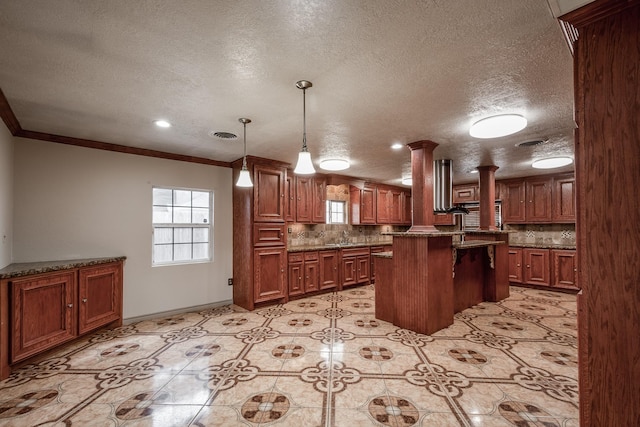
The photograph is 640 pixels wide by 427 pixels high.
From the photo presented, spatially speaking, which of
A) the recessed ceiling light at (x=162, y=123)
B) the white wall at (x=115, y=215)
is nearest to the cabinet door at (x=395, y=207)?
the white wall at (x=115, y=215)

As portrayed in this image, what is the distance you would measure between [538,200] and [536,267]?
1.35 meters

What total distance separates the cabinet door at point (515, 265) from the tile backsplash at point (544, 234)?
0.45 m

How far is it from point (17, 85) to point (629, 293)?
376cm

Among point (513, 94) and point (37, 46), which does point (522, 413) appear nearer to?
point (513, 94)

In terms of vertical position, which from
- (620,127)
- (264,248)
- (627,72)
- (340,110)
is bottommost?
(264,248)

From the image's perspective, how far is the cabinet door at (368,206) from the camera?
20.4 feet

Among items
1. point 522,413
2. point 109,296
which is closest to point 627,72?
point 522,413

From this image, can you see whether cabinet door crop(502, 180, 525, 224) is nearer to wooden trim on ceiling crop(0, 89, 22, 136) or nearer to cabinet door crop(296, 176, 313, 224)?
cabinet door crop(296, 176, 313, 224)

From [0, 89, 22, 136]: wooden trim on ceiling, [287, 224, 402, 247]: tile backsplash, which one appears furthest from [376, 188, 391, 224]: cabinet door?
[0, 89, 22, 136]: wooden trim on ceiling

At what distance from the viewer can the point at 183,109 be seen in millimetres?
2465

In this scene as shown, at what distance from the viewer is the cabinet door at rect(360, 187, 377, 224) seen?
6.23m

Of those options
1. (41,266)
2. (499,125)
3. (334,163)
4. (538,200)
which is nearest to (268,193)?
(334,163)

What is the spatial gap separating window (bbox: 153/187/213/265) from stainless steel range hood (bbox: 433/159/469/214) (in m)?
3.59

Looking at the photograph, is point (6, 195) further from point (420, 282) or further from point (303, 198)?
point (420, 282)
